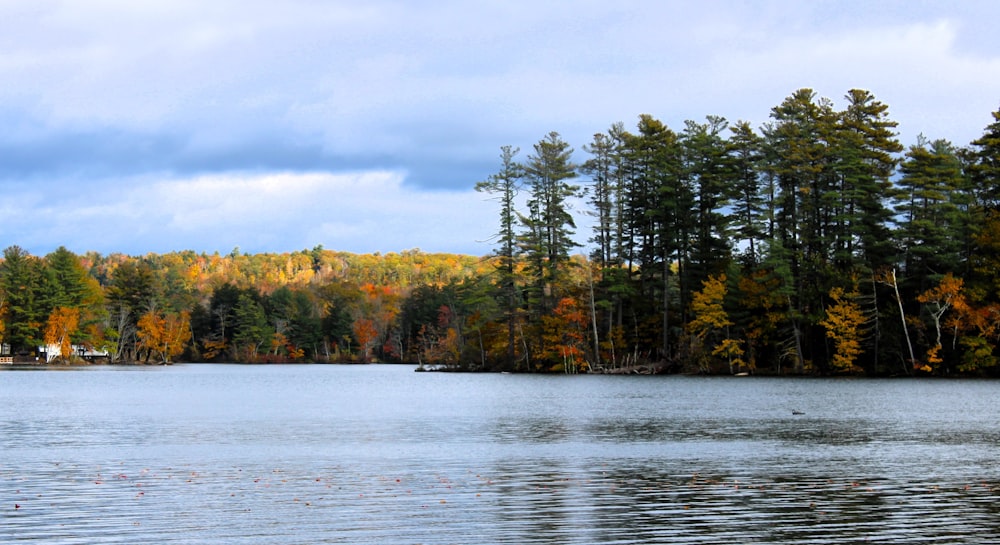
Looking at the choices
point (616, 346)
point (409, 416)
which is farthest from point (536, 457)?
point (616, 346)

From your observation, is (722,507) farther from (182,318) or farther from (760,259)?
(182,318)

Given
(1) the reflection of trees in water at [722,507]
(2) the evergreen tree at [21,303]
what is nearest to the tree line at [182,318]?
(2) the evergreen tree at [21,303]

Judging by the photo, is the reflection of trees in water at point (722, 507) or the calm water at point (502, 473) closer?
the reflection of trees in water at point (722, 507)

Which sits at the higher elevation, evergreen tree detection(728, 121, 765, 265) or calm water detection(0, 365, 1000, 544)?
evergreen tree detection(728, 121, 765, 265)

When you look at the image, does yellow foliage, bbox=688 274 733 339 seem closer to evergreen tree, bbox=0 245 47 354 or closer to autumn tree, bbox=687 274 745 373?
autumn tree, bbox=687 274 745 373

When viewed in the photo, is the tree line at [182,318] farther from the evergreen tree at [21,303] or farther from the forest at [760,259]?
the forest at [760,259]

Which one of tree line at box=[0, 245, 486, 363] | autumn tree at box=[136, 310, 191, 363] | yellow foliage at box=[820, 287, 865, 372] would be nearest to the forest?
yellow foliage at box=[820, 287, 865, 372]

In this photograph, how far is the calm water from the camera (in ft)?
53.5

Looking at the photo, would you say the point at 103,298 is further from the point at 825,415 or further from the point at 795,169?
the point at 825,415

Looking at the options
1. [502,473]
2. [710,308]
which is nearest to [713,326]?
[710,308]

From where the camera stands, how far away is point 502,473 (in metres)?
23.0

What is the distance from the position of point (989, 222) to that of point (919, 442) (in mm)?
48793

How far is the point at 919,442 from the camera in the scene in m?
30.3

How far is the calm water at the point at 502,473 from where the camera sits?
16.3 m
